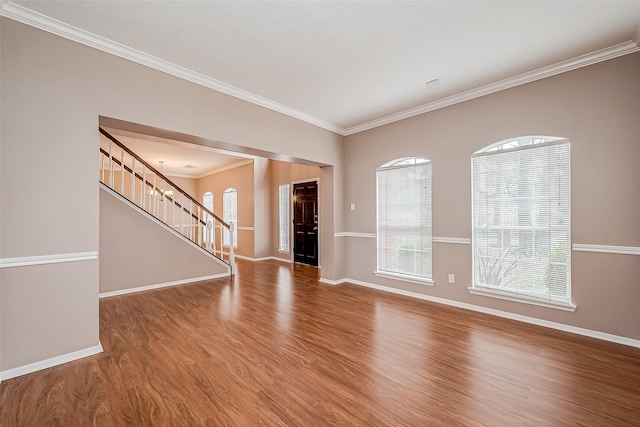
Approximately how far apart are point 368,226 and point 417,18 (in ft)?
10.6

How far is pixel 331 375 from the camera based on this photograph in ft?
7.12

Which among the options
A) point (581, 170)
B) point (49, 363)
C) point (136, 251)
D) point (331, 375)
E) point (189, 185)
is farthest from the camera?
point (189, 185)

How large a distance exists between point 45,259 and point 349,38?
130 inches

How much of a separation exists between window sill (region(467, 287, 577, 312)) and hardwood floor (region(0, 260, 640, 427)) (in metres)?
0.28

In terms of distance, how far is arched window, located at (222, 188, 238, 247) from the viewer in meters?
8.71

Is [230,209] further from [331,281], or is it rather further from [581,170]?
[581,170]

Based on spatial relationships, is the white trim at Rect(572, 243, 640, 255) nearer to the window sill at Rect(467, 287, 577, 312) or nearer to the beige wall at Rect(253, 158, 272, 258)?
the window sill at Rect(467, 287, 577, 312)

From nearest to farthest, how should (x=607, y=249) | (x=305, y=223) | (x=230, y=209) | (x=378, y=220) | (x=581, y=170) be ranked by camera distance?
(x=607, y=249) < (x=581, y=170) < (x=378, y=220) < (x=305, y=223) < (x=230, y=209)

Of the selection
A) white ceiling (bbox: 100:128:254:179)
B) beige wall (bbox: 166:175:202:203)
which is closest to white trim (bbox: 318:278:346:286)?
white ceiling (bbox: 100:128:254:179)

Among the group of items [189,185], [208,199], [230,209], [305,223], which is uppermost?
[189,185]

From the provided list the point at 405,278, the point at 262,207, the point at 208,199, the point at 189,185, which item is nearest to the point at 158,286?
the point at 262,207

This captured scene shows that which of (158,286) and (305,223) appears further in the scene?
(305,223)

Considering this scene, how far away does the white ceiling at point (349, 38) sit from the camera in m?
2.13

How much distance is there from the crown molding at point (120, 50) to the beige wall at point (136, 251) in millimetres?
2564
